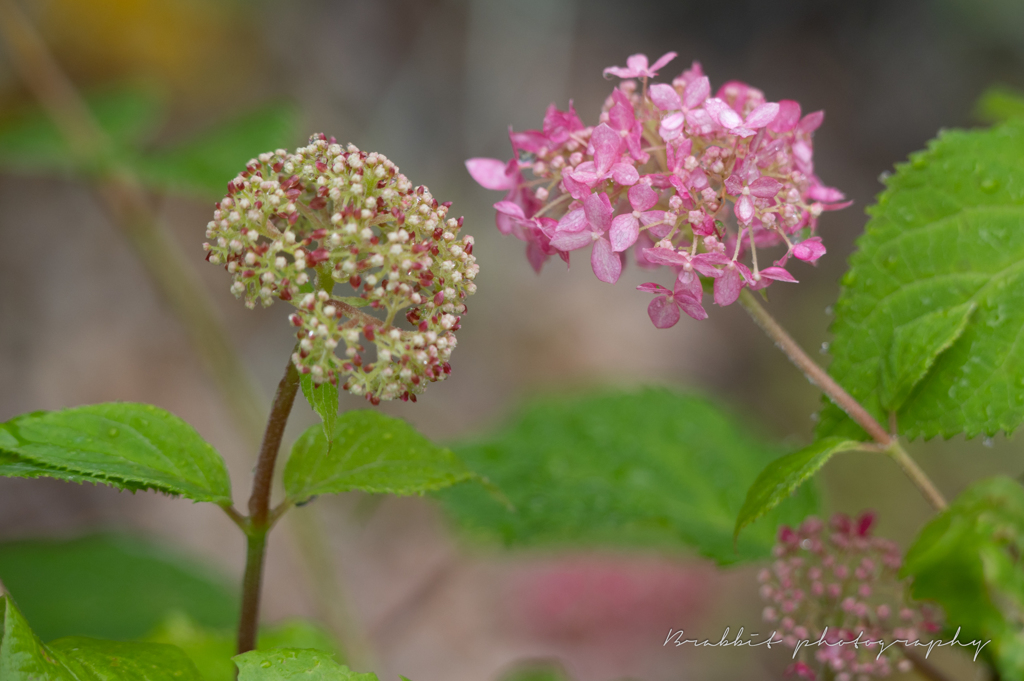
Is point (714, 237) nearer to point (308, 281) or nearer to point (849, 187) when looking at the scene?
point (308, 281)

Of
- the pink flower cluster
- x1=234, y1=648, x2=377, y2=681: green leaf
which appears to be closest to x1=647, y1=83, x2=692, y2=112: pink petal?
the pink flower cluster

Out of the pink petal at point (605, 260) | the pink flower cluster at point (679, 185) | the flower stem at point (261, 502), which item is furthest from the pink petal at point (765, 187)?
the flower stem at point (261, 502)

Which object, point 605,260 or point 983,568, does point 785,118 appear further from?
point 983,568

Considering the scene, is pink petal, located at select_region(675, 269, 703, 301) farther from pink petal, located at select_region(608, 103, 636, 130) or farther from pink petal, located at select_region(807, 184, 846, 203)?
pink petal, located at select_region(807, 184, 846, 203)

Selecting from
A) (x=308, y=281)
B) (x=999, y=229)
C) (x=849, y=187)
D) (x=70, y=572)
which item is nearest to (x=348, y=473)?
(x=308, y=281)

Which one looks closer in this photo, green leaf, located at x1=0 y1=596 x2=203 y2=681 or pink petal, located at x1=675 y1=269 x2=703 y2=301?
green leaf, located at x1=0 y1=596 x2=203 y2=681

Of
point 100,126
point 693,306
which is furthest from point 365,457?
point 100,126
